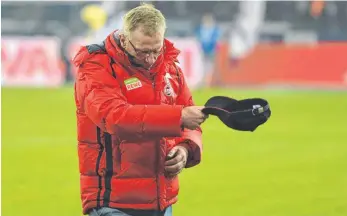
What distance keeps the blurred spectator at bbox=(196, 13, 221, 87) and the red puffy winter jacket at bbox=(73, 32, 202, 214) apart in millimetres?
25671

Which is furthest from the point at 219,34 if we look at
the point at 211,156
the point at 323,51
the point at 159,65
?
the point at 159,65

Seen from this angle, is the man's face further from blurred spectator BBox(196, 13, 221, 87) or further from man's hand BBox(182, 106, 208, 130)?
blurred spectator BBox(196, 13, 221, 87)

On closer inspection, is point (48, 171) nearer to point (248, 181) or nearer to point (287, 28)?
point (248, 181)

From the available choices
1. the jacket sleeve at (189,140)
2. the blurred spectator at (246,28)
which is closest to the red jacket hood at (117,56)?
the jacket sleeve at (189,140)

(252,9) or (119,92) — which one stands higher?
(119,92)

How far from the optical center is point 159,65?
A: 5.64 metres

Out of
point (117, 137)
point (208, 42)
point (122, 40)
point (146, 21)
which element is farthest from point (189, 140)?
point (208, 42)

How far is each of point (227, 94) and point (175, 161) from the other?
21573 millimetres

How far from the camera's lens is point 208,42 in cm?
3228

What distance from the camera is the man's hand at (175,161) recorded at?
5707 mm

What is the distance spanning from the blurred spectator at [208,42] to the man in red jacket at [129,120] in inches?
1010

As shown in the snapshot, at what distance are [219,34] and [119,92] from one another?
27906 millimetres

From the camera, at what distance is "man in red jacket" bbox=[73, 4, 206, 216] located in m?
5.37

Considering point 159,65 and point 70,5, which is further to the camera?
point 70,5
